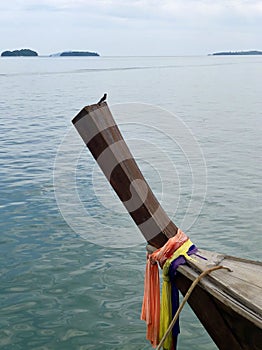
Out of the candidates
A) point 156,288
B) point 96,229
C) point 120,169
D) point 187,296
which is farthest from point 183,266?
point 96,229

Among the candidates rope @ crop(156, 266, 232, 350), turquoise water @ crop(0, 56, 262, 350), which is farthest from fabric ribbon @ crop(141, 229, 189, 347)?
turquoise water @ crop(0, 56, 262, 350)

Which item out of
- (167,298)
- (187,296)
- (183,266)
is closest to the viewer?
(187,296)

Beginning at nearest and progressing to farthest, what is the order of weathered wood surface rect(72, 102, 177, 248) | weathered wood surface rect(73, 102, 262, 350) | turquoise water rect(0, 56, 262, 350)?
weathered wood surface rect(73, 102, 262, 350), weathered wood surface rect(72, 102, 177, 248), turquoise water rect(0, 56, 262, 350)

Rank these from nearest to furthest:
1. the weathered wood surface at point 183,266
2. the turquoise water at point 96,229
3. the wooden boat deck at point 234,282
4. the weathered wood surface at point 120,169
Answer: the wooden boat deck at point 234,282 → the weathered wood surface at point 183,266 → the weathered wood surface at point 120,169 → the turquoise water at point 96,229

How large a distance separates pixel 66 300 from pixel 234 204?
17.0 ft

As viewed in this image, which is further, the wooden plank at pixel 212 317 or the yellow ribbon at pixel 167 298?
the yellow ribbon at pixel 167 298

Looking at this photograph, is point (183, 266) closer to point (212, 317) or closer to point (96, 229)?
point (212, 317)

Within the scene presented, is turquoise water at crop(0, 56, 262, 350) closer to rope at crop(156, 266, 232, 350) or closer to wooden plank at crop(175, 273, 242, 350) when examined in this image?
rope at crop(156, 266, 232, 350)

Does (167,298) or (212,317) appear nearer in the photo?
(212,317)

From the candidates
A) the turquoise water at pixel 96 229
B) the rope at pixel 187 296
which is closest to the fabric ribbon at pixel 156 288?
the rope at pixel 187 296

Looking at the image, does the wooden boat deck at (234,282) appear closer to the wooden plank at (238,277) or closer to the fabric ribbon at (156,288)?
the wooden plank at (238,277)

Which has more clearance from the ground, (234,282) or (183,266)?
(183,266)

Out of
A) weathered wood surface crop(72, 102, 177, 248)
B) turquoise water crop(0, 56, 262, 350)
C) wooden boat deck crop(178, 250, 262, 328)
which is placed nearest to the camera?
wooden boat deck crop(178, 250, 262, 328)

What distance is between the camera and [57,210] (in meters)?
10.6
